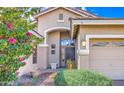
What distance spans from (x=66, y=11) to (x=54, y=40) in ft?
5.65

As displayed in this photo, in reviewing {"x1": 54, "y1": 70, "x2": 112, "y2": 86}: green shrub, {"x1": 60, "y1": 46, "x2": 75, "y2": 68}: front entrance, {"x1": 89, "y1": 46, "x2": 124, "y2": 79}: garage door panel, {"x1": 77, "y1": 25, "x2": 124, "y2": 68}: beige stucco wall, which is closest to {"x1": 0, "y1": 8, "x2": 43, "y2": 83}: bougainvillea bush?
{"x1": 54, "y1": 70, "x2": 112, "y2": 86}: green shrub

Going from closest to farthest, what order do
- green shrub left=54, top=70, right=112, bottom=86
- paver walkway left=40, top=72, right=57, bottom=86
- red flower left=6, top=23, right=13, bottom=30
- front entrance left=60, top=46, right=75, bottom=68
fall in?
red flower left=6, top=23, right=13, bottom=30
green shrub left=54, top=70, right=112, bottom=86
paver walkway left=40, top=72, right=57, bottom=86
front entrance left=60, top=46, right=75, bottom=68

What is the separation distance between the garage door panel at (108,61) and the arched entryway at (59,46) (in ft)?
3.25

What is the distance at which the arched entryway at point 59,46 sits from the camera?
1206 centimetres

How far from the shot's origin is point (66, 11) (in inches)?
527

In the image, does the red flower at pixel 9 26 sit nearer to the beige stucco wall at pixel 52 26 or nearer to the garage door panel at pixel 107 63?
the beige stucco wall at pixel 52 26

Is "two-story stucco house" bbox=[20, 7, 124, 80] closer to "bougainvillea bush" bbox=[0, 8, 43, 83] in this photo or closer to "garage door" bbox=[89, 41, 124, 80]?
"garage door" bbox=[89, 41, 124, 80]

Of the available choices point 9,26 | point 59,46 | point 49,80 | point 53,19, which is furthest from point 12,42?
point 53,19

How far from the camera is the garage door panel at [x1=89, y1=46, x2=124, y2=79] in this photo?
12.3 metres

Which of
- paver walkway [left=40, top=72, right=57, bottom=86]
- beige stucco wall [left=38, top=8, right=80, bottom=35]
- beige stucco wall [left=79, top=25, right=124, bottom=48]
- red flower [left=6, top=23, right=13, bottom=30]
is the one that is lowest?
paver walkway [left=40, top=72, right=57, bottom=86]

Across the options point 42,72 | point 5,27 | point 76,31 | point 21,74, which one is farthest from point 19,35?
point 76,31

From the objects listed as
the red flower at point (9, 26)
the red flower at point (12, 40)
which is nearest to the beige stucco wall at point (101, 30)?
the red flower at point (9, 26)

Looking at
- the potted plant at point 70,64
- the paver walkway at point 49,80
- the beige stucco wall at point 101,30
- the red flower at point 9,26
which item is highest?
the beige stucco wall at point 101,30
